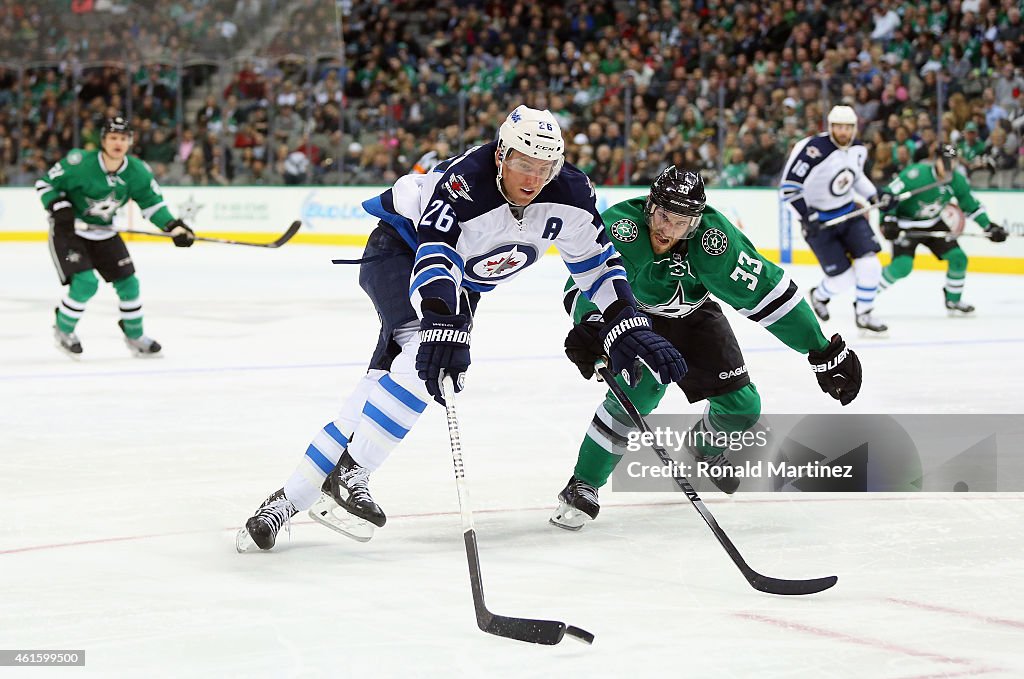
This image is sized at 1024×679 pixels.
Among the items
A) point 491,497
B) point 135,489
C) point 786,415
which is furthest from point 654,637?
point 786,415

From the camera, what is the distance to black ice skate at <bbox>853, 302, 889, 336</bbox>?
8.22 m

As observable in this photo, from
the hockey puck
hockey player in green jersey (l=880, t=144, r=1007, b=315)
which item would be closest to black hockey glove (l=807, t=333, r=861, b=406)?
the hockey puck

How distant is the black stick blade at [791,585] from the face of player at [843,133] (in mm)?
6062

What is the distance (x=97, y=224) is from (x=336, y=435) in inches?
176

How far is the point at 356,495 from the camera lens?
3715mm

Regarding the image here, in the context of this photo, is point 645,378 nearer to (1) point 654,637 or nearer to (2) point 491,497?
(2) point 491,497

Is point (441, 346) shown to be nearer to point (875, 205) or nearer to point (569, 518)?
point (569, 518)

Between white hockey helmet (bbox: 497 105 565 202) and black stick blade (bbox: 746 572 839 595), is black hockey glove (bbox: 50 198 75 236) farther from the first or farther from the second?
black stick blade (bbox: 746 572 839 595)

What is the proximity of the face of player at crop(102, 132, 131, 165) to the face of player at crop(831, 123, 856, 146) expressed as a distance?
13.9 ft

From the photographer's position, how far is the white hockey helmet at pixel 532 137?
3.22m

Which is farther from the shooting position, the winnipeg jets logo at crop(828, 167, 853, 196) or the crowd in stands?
the crowd in stands

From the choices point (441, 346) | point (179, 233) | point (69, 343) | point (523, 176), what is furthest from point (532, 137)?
point (69, 343)

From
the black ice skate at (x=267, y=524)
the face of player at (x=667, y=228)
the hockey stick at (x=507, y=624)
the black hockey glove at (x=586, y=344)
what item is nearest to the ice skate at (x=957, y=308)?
the face of player at (x=667, y=228)

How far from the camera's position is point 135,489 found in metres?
4.35
